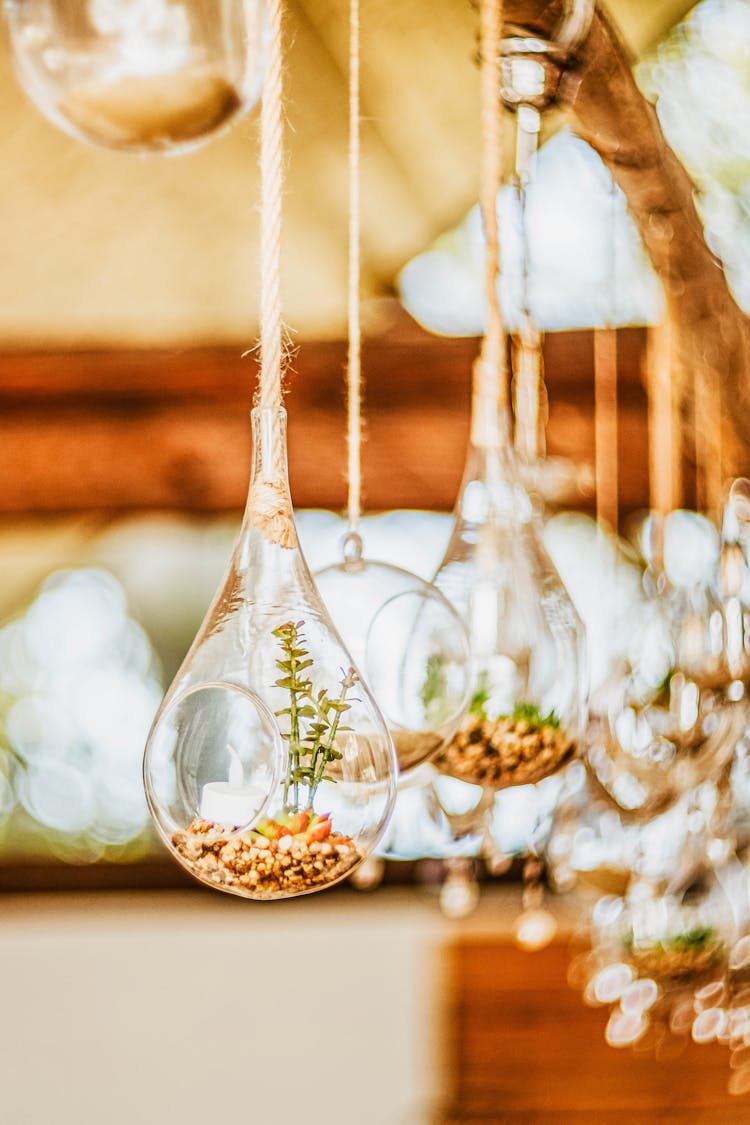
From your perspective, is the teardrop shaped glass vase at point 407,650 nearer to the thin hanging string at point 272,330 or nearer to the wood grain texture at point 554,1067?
the thin hanging string at point 272,330

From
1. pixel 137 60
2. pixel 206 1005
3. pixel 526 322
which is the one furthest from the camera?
pixel 206 1005

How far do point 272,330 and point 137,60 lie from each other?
0.16m

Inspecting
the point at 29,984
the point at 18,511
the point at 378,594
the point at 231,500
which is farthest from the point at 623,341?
the point at 29,984

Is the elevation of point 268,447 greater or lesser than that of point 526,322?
lesser

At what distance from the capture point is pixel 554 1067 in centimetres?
324

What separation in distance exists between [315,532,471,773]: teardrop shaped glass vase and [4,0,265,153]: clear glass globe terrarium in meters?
0.35

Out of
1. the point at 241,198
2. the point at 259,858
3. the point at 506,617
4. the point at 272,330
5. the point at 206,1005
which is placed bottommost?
the point at 206,1005

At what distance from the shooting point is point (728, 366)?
63.2 inches

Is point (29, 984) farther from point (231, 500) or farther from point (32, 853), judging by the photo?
point (231, 500)

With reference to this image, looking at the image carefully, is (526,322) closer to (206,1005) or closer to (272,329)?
(272,329)

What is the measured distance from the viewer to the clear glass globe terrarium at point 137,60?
0.51 metres

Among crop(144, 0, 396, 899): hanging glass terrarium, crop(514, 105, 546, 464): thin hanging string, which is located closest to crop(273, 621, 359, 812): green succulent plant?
crop(144, 0, 396, 899): hanging glass terrarium

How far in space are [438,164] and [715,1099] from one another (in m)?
2.25

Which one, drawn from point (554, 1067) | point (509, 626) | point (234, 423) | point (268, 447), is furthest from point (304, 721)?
point (554, 1067)
